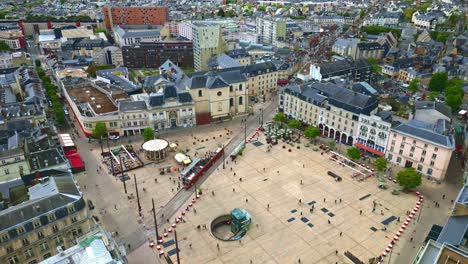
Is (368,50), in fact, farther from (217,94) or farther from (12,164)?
(12,164)

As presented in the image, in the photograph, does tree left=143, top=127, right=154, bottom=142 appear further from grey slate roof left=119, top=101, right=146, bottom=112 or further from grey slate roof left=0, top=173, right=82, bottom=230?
grey slate roof left=0, top=173, right=82, bottom=230

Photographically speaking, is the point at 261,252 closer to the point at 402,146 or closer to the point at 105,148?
the point at 402,146

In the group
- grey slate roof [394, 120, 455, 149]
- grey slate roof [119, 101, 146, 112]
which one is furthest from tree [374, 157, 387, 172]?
grey slate roof [119, 101, 146, 112]

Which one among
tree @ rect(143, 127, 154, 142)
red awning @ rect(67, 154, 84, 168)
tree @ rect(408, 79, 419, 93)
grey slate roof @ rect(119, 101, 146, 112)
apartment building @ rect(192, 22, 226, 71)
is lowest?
red awning @ rect(67, 154, 84, 168)

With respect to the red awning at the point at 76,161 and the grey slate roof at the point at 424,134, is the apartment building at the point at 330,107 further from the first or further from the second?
the red awning at the point at 76,161

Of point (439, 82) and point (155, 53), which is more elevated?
point (155, 53)

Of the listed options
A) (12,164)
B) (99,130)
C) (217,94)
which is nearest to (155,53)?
(217,94)

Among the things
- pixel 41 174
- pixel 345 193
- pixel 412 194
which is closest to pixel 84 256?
pixel 41 174
